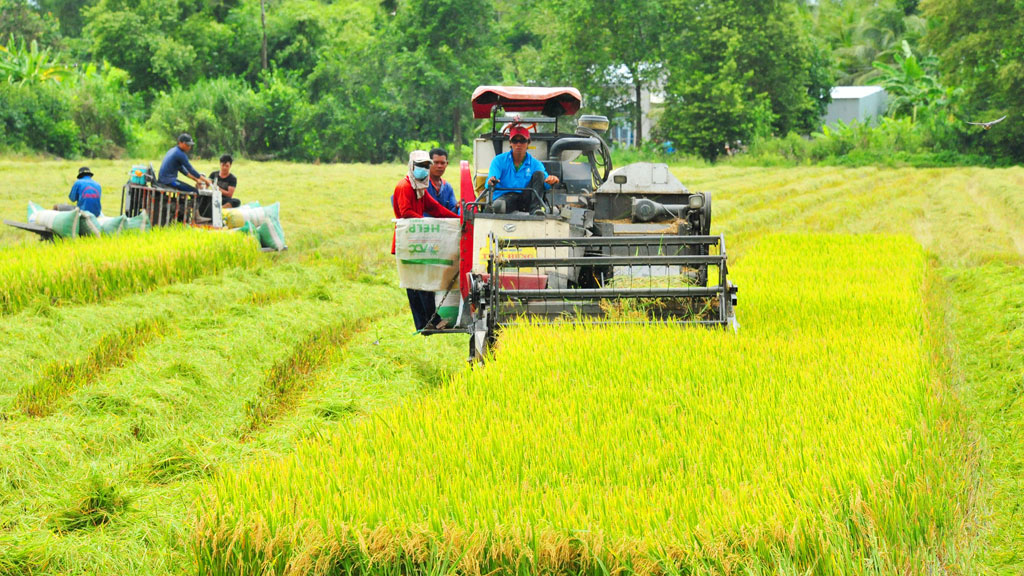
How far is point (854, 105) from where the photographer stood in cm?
5259

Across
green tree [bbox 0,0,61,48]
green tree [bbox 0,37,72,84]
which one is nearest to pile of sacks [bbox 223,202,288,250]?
green tree [bbox 0,37,72,84]

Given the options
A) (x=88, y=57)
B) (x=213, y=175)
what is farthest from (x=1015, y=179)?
(x=88, y=57)

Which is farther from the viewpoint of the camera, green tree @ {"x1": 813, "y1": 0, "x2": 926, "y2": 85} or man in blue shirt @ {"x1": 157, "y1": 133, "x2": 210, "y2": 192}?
green tree @ {"x1": 813, "y1": 0, "x2": 926, "y2": 85}

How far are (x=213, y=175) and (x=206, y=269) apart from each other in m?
2.68

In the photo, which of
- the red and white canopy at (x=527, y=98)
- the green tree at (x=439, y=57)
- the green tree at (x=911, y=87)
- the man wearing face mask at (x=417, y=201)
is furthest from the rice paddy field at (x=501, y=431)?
the green tree at (x=911, y=87)

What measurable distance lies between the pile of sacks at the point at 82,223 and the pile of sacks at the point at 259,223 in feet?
3.56

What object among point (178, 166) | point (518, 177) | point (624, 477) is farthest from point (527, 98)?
point (178, 166)

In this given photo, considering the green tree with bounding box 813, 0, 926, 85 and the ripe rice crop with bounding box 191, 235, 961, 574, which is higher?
the green tree with bounding box 813, 0, 926, 85

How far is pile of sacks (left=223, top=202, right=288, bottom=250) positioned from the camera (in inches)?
530

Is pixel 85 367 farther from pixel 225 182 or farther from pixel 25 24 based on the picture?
pixel 25 24

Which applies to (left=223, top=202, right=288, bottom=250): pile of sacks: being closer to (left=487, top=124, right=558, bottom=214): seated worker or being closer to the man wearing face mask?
the man wearing face mask

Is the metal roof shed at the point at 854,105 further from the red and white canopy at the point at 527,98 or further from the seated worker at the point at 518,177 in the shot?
the seated worker at the point at 518,177

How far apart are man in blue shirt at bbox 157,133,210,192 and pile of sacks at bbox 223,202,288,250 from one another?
2.12ft

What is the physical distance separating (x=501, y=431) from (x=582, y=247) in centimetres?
380
